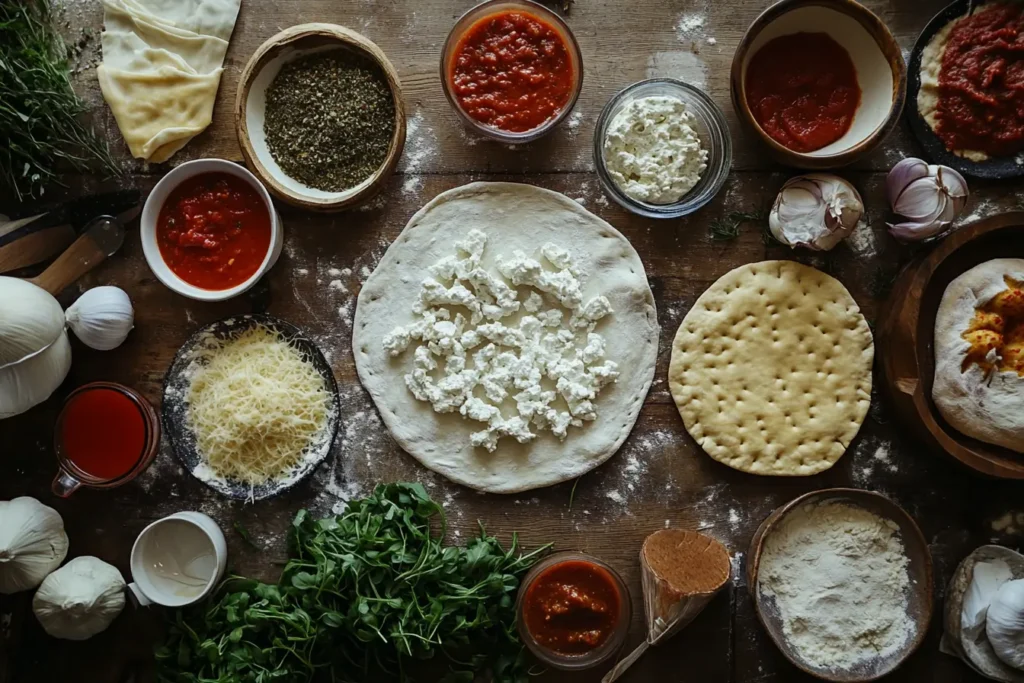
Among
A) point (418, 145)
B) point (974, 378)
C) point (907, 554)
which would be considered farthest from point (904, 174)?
point (418, 145)

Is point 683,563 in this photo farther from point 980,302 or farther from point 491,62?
point 491,62

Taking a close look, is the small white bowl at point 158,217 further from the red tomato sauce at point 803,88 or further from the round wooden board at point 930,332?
the round wooden board at point 930,332

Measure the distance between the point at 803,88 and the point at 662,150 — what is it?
56 centimetres

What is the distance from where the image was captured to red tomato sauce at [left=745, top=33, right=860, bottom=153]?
2.67m

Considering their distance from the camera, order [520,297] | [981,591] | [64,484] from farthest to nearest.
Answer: [520,297] < [981,591] < [64,484]

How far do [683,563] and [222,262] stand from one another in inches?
73.1

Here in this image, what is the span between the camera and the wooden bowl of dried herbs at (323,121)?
2.64 m

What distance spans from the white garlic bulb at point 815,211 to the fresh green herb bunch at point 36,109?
236 cm

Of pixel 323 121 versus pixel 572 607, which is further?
pixel 323 121

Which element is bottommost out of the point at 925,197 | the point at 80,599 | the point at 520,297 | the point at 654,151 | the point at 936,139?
the point at 80,599

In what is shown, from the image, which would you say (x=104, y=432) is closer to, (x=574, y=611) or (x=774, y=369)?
(x=574, y=611)

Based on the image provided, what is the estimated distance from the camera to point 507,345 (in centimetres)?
265

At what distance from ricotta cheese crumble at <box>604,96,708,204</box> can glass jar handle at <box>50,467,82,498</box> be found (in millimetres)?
2052

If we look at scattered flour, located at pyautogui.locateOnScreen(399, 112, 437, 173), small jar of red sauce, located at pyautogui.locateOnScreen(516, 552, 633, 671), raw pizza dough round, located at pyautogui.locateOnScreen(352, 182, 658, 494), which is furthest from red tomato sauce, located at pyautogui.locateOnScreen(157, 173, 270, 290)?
small jar of red sauce, located at pyautogui.locateOnScreen(516, 552, 633, 671)
